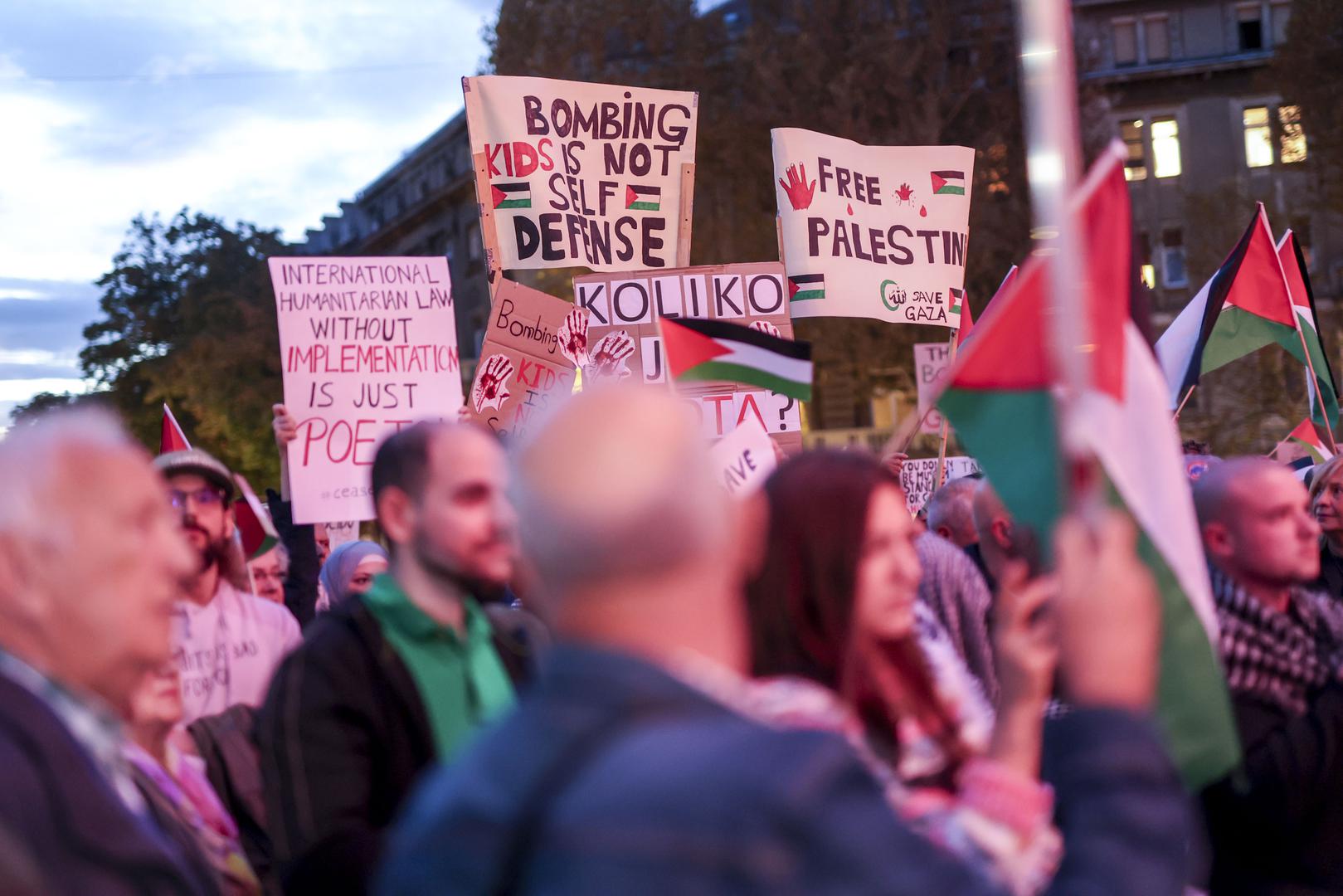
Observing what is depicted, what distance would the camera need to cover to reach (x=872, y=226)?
28.4 ft

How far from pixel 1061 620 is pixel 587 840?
2.54 feet

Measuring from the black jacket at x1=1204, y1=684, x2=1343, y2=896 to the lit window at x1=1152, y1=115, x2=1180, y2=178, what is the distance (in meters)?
37.2

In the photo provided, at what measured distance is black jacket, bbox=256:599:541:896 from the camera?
2.70m

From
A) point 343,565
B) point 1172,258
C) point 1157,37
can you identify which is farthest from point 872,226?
point 1157,37

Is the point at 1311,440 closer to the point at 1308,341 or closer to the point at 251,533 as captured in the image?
the point at 1308,341

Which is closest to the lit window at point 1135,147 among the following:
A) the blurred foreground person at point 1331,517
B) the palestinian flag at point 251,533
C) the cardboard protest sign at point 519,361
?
the cardboard protest sign at point 519,361

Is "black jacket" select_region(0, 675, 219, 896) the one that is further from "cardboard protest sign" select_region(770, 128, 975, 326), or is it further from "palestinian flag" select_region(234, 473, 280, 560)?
"cardboard protest sign" select_region(770, 128, 975, 326)

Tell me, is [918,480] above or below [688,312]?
below

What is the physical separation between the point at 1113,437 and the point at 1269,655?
1.17m

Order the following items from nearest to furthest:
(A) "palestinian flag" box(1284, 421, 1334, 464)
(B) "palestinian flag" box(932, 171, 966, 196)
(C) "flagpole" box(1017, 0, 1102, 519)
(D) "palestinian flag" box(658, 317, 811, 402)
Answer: (C) "flagpole" box(1017, 0, 1102, 519)
(D) "palestinian flag" box(658, 317, 811, 402)
(A) "palestinian flag" box(1284, 421, 1334, 464)
(B) "palestinian flag" box(932, 171, 966, 196)

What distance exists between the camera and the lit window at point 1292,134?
23.5m

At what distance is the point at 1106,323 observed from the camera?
2594 millimetres

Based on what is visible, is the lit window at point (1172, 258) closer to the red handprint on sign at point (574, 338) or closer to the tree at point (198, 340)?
the tree at point (198, 340)

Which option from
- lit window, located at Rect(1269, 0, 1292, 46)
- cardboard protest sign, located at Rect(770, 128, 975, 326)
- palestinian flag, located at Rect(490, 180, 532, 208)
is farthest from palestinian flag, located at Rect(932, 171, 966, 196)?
lit window, located at Rect(1269, 0, 1292, 46)
